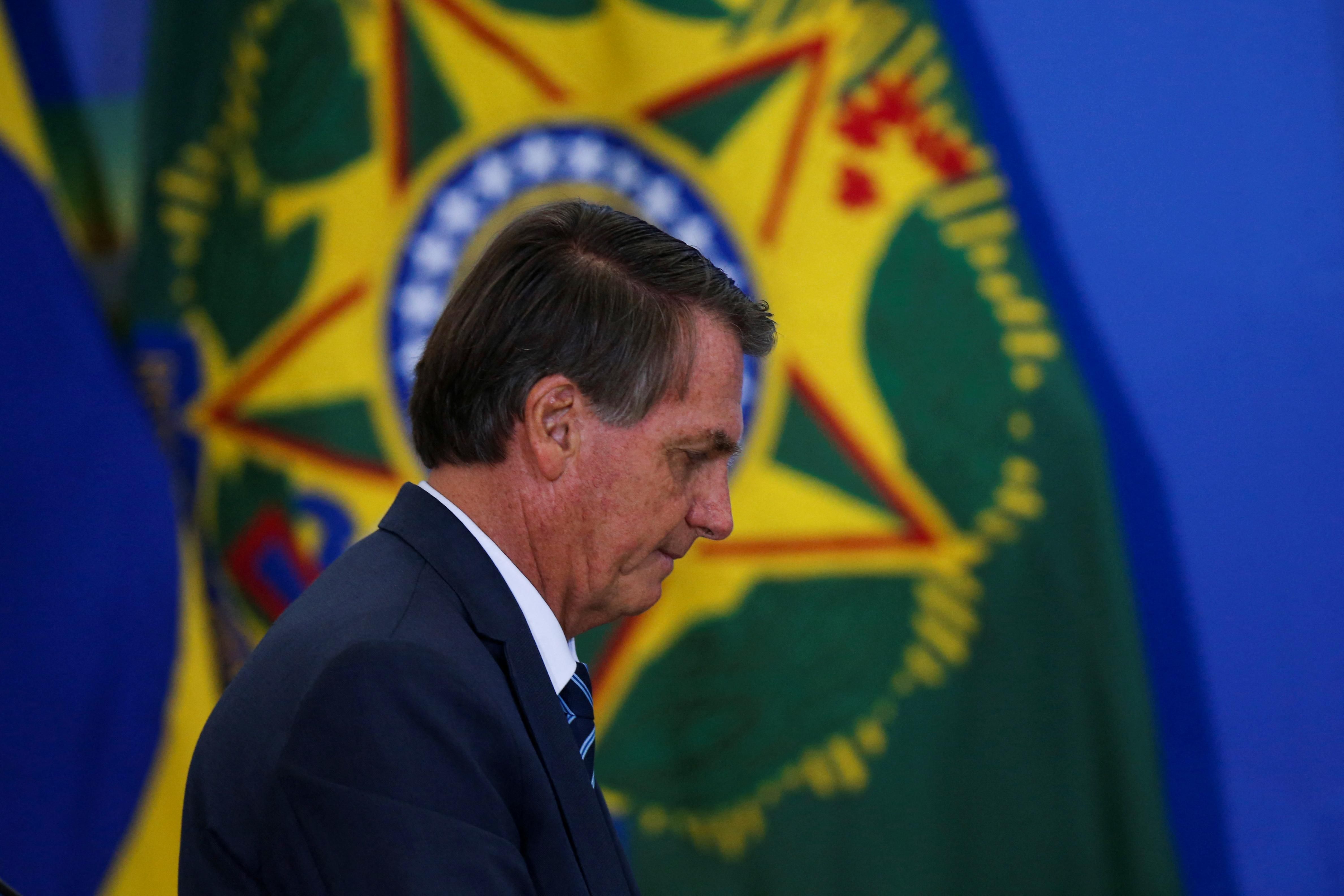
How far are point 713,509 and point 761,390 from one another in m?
1.21

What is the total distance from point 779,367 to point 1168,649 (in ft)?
2.65

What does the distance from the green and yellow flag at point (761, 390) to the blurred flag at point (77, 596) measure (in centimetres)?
21

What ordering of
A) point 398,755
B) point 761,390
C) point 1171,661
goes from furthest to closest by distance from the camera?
point 761,390 < point 1171,661 < point 398,755

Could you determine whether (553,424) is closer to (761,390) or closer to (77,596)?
(77,596)

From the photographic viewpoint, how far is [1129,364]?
6.89 ft

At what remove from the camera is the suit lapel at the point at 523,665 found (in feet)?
2.63

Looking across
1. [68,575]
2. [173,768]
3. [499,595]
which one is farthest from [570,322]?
[173,768]

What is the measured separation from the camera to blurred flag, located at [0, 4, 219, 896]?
5.63ft

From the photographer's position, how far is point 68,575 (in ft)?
5.71

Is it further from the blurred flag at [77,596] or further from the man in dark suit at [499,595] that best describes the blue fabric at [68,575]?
the man in dark suit at [499,595]

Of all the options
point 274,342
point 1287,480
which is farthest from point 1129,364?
point 274,342

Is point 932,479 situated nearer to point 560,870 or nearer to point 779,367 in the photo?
point 779,367

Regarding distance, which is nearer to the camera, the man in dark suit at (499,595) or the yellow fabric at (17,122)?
the man in dark suit at (499,595)

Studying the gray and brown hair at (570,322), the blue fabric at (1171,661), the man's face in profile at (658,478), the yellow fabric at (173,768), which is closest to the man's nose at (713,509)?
the man's face in profile at (658,478)
